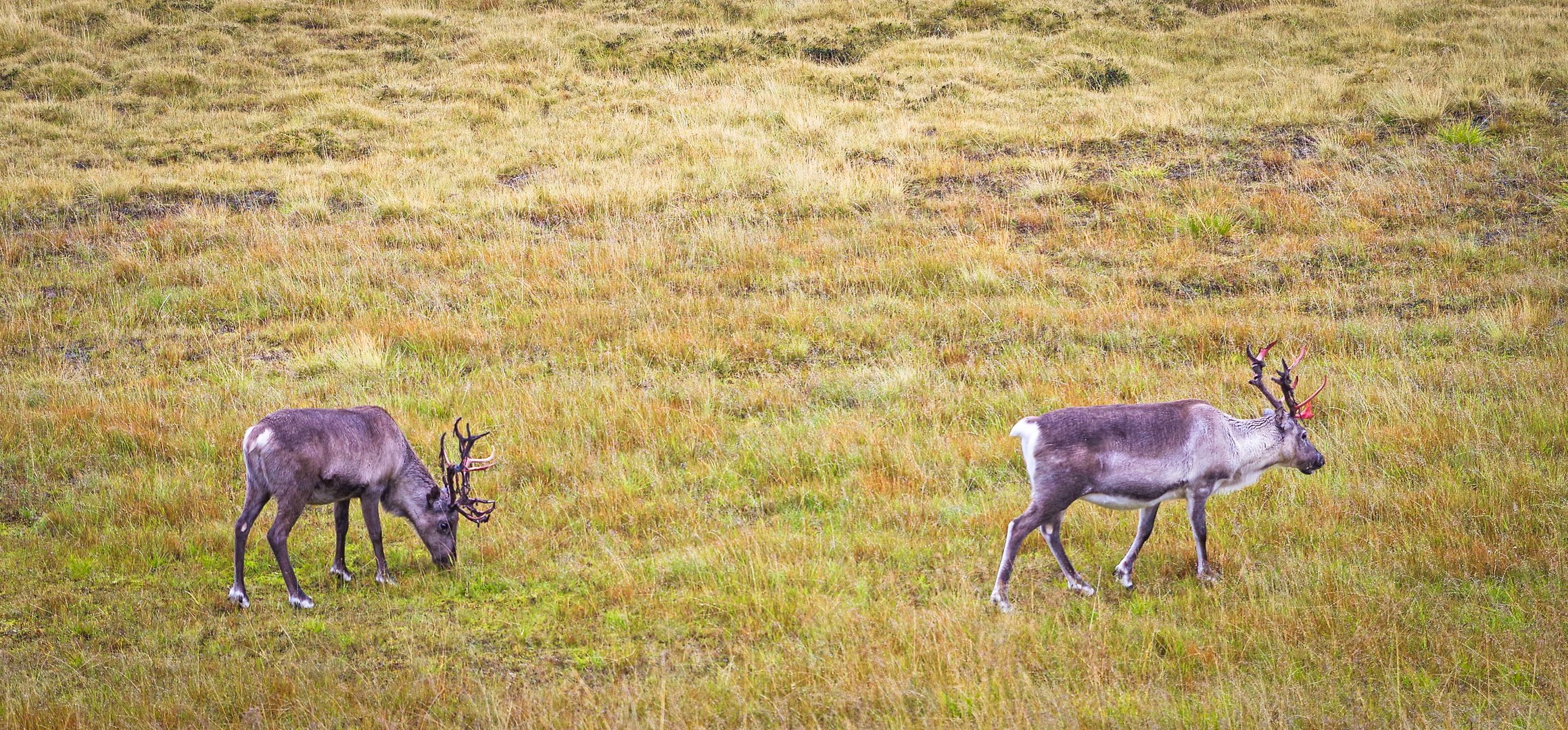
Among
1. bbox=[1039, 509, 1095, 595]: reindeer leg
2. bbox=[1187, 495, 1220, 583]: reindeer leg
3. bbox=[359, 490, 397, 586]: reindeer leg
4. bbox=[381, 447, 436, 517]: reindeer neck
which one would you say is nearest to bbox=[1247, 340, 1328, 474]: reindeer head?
bbox=[1187, 495, 1220, 583]: reindeer leg

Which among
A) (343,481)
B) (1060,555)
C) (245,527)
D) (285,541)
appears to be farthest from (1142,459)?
(245,527)

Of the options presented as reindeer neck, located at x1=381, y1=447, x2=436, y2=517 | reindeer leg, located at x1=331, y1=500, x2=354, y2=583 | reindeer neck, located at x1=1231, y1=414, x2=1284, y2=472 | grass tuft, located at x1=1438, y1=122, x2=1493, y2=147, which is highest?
grass tuft, located at x1=1438, y1=122, x2=1493, y2=147

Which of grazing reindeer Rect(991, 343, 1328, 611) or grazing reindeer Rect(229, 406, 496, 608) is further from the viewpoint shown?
grazing reindeer Rect(229, 406, 496, 608)

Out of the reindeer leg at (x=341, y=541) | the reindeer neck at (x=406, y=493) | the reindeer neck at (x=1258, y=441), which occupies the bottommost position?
the reindeer leg at (x=341, y=541)

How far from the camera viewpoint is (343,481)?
26.0 ft

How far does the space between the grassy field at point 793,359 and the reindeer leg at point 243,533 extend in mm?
200

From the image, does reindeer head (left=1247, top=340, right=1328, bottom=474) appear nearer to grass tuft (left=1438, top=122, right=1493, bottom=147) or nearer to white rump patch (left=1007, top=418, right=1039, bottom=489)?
white rump patch (left=1007, top=418, right=1039, bottom=489)

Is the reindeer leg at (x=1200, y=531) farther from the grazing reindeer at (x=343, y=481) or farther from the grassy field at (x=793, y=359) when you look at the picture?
the grazing reindeer at (x=343, y=481)

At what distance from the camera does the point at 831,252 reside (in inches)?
656

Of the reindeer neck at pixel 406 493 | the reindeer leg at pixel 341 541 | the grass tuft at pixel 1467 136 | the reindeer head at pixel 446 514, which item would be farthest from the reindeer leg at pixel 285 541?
the grass tuft at pixel 1467 136

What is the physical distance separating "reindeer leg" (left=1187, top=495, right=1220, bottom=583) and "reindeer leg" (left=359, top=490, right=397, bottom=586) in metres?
5.58

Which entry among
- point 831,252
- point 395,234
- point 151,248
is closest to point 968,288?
point 831,252

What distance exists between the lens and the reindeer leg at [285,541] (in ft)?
24.8

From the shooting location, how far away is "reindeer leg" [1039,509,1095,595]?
24.0 feet
